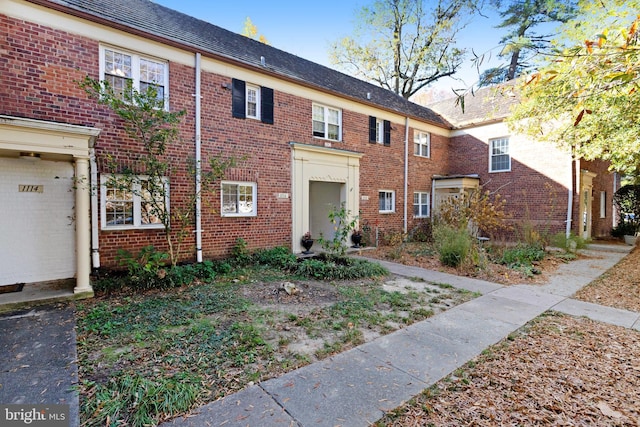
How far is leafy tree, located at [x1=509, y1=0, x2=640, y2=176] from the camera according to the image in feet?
10.3

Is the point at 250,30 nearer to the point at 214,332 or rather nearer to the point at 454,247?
the point at 454,247

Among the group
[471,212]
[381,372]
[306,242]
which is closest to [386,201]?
[471,212]

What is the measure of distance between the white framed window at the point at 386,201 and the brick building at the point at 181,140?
7 centimetres

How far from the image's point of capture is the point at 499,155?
14625mm

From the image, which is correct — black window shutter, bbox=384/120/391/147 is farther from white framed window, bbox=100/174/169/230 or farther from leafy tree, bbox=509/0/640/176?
white framed window, bbox=100/174/169/230

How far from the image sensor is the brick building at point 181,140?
19.0ft

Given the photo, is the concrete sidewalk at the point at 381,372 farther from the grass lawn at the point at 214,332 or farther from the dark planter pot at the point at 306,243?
the dark planter pot at the point at 306,243

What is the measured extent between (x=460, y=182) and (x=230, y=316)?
13318 millimetres

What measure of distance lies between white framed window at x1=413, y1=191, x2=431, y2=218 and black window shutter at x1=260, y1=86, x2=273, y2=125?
28.0 feet

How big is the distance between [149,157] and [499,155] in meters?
15.3

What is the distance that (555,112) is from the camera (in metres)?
5.84

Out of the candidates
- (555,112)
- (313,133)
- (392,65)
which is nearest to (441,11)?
(392,65)

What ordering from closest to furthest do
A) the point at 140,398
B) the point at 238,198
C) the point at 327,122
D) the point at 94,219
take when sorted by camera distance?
the point at 140,398 < the point at 94,219 < the point at 238,198 < the point at 327,122

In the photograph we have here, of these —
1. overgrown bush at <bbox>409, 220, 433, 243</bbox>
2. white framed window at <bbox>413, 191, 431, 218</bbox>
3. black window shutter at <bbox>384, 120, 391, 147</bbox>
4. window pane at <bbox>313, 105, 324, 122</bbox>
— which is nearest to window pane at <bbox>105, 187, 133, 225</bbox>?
window pane at <bbox>313, 105, 324, 122</bbox>
